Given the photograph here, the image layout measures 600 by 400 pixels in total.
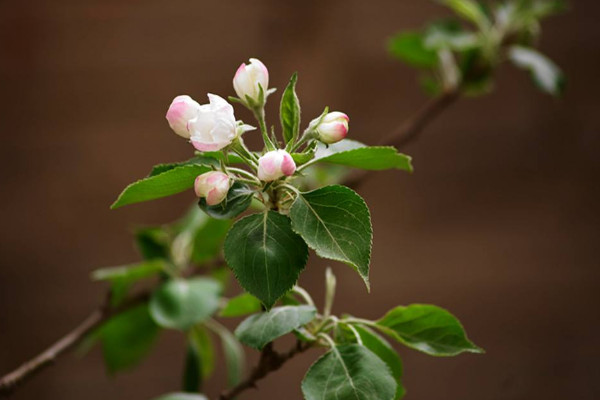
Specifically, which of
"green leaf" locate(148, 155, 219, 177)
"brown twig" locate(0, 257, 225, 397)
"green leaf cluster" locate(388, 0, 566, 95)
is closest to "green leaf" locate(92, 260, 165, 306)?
"brown twig" locate(0, 257, 225, 397)

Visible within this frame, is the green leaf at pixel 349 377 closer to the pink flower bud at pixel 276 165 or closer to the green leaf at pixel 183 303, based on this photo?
the pink flower bud at pixel 276 165

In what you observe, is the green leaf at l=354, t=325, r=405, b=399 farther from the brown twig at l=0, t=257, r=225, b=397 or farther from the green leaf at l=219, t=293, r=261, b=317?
the brown twig at l=0, t=257, r=225, b=397

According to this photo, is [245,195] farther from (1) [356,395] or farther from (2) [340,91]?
(2) [340,91]

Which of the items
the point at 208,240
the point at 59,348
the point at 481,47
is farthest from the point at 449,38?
the point at 59,348

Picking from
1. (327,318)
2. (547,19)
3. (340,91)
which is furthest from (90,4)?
(327,318)

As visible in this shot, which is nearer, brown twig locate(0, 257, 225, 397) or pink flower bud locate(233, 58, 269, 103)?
pink flower bud locate(233, 58, 269, 103)

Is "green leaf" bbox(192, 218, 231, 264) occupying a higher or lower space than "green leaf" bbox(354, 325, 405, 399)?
lower

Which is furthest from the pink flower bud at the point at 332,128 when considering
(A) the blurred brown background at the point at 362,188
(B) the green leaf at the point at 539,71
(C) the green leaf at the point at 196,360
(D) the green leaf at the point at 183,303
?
(A) the blurred brown background at the point at 362,188
